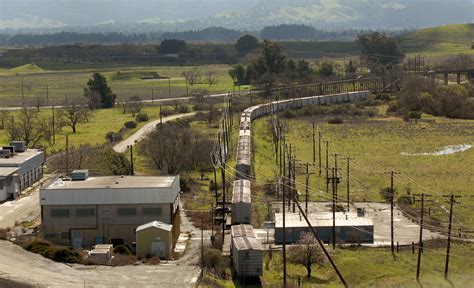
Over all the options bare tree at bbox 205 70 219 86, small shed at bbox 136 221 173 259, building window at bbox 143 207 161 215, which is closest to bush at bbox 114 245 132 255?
small shed at bbox 136 221 173 259

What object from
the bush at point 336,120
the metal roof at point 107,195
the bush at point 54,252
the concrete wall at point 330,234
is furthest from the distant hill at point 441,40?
the bush at point 54,252

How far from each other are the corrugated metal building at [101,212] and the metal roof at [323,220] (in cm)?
378

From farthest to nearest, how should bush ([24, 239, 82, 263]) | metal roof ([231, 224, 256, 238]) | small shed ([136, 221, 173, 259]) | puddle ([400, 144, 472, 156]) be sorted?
puddle ([400, 144, 472, 156]) → small shed ([136, 221, 173, 259]) → metal roof ([231, 224, 256, 238]) → bush ([24, 239, 82, 263])

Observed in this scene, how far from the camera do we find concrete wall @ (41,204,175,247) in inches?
1042

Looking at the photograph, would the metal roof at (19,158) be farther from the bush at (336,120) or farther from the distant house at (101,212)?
the bush at (336,120)

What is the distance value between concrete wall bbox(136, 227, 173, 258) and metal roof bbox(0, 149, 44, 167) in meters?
11.3

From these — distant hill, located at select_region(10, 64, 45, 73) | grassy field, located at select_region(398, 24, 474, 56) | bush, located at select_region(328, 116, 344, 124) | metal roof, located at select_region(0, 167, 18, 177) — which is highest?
grassy field, located at select_region(398, 24, 474, 56)

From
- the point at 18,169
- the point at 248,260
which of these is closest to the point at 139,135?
the point at 18,169

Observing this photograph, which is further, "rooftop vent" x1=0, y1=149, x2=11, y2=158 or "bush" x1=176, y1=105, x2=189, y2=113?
"bush" x1=176, y1=105, x2=189, y2=113

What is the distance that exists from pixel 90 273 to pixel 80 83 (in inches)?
2993

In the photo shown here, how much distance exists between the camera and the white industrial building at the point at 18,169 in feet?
107

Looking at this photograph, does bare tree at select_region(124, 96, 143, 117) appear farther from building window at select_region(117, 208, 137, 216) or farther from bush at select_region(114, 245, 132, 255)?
bush at select_region(114, 245, 132, 255)

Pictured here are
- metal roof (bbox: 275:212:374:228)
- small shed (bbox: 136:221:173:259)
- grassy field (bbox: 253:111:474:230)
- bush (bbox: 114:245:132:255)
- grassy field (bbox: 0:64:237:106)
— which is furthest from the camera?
grassy field (bbox: 0:64:237:106)

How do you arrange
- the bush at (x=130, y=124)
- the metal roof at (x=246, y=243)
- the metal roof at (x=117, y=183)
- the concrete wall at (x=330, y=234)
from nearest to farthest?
the metal roof at (x=246, y=243) < the concrete wall at (x=330, y=234) < the metal roof at (x=117, y=183) < the bush at (x=130, y=124)
